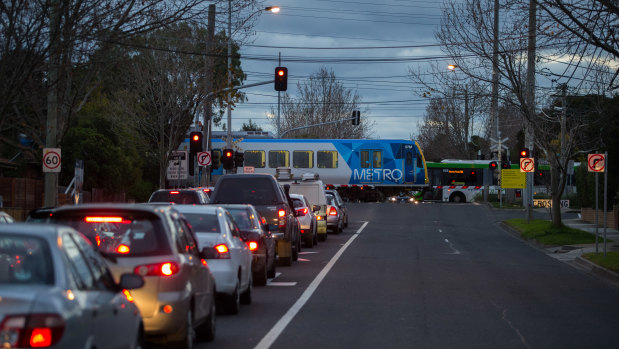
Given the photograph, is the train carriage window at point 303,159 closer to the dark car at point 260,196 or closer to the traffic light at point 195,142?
the traffic light at point 195,142

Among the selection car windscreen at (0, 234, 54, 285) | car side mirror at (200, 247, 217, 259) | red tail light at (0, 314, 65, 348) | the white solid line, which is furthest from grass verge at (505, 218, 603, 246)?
red tail light at (0, 314, 65, 348)

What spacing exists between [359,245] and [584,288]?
12593mm

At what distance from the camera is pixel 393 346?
1111cm

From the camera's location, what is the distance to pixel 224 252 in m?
13.4

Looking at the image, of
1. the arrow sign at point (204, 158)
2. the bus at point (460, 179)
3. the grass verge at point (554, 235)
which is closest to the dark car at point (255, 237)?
the grass verge at point (554, 235)

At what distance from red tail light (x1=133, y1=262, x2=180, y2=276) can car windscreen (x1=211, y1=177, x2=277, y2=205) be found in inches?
524

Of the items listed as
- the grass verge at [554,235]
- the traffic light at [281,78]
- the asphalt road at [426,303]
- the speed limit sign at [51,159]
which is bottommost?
the asphalt road at [426,303]

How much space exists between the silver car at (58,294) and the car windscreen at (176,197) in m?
17.9

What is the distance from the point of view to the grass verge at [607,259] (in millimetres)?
22462

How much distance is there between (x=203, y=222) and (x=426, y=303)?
160 inches

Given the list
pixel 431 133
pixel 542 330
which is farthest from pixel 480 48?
pixel 431 133

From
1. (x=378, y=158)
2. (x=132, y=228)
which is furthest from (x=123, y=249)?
(x=378, y=158)

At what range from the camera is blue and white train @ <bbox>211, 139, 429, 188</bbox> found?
2579 inches

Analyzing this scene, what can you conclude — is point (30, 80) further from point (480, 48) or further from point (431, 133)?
point (431, 133)
